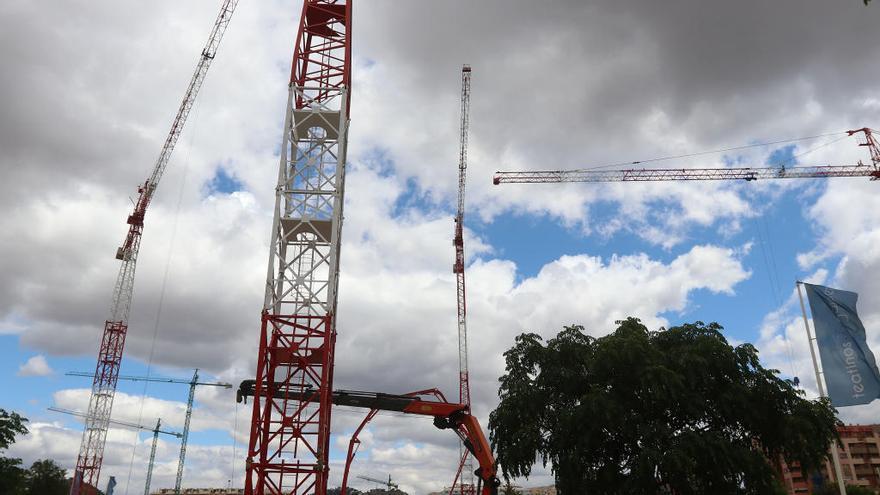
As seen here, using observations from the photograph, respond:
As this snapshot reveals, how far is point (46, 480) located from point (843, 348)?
93.1 meters

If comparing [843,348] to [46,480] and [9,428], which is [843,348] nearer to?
[9,428]

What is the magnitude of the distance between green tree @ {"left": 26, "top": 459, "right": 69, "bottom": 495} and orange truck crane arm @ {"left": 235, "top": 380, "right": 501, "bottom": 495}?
66.9 metres

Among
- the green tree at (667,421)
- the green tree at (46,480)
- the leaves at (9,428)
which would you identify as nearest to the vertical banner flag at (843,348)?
the green tree at (667,421)

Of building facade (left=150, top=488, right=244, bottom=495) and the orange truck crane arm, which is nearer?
the orange truck crane arm

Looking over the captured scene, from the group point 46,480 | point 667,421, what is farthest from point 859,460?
point 46,480

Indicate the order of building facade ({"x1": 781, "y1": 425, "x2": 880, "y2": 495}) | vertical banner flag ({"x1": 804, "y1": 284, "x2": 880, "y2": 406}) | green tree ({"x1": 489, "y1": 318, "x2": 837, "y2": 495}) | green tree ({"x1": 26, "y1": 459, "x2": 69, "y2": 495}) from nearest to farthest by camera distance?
green tree ({"x1": 489, "y1": 318, "x2": 837, "y2": 495}) → vertical banner flag ({"x1": 804, "y1": 284, "x2": 880, "y2": 406}) → green tree ({"x1": 26, "y1": 459, "x2": 69, "y2": 495}) → building facade ({"x1": 781, "y1": 425, "x2": 880, "y2": 495})

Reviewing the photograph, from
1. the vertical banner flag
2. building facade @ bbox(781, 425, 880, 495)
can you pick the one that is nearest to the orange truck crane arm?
the vertical banner flag

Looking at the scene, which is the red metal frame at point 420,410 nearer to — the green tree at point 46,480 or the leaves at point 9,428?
the leaves at point 9,428

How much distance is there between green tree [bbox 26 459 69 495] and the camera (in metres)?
82.9

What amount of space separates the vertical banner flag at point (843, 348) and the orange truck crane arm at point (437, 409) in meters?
19.9

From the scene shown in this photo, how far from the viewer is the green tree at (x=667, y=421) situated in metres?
30.3

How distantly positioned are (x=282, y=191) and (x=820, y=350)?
105 ft

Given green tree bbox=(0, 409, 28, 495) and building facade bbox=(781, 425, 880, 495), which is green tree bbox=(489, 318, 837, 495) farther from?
building facade bbox=(781, 425, 880, 495)

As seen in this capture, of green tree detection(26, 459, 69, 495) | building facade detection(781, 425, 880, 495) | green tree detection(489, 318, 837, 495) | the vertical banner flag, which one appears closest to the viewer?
green tree detection(489, 318, 837, 495)
